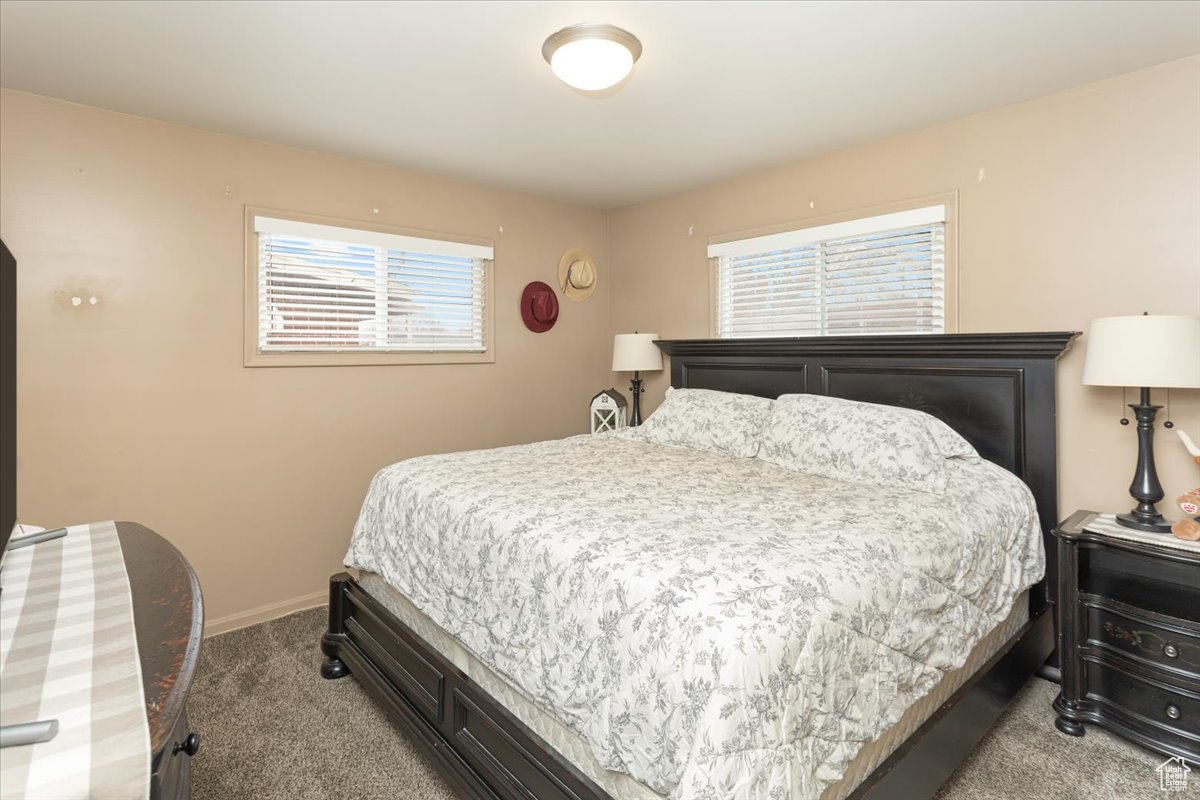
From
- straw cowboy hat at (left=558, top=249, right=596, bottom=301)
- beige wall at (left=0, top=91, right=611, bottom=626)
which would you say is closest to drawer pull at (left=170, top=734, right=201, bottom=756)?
beige wall at (left=0, top=91, right=611, bottom=626)

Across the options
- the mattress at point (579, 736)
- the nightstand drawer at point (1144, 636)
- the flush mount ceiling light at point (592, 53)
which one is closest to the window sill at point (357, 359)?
the mattress at point (579, 736)

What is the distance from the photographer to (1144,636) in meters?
2.02

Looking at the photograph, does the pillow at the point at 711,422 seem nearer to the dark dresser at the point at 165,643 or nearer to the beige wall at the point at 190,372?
the beige wall at the point at 190,372

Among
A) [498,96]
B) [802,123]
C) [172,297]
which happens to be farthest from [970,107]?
[172,297]

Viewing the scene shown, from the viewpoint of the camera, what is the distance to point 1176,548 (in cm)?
197

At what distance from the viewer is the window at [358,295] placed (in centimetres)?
312

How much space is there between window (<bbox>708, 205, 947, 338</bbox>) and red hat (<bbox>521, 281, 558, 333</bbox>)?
1.19 metres

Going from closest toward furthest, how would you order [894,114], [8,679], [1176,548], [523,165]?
[8,679]
[1176,548]
[894,114]
[523,165]

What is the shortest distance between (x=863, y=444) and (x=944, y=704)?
40.8 inches

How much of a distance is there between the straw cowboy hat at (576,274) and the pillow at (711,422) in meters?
1.33

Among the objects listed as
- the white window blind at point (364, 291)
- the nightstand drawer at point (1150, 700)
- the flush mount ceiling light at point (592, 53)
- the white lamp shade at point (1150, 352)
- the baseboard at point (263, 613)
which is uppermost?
the flush mount ceiling light at point (592, 53)

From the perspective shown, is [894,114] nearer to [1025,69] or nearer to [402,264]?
[1025,69]

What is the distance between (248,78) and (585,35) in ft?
4.68

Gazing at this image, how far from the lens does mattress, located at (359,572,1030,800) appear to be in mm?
1361
